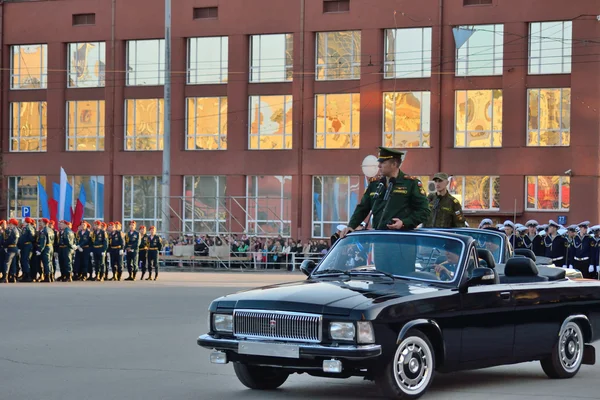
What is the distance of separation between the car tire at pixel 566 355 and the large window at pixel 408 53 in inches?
1633

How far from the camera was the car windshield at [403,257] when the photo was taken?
1084cm

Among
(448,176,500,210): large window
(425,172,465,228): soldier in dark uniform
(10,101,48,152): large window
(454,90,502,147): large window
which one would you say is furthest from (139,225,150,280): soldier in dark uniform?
(10,101,48,152): large window

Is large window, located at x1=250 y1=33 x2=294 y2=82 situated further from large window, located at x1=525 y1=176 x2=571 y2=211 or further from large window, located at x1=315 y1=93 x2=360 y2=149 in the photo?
large window, located at x1=525 y1=176 x2=571 y2=211

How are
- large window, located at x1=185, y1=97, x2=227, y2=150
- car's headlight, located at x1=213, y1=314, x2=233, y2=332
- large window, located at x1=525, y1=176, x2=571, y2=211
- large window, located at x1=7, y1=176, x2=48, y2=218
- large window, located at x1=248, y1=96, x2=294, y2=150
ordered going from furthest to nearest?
large window, located at x1=7, y1=176, x2=48, y2=218 < large window, located at x1=185, y1=97, x2=227, y2=150 < large window, located at x1=248, y1=96, x2=294, y2=150 < large window, located at x1=525, y1=176, x2=571, y2=211 < car's headlight, located at x1=213, y1=314, x2=233, y2=332

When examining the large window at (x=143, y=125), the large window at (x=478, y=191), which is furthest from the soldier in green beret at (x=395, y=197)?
the large window at (x=143, y=125)

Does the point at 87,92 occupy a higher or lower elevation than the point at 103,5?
lower

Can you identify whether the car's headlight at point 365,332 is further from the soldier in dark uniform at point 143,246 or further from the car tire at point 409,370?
the soldier in dark uniform at point 143,246

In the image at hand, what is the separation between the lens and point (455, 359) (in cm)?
1039

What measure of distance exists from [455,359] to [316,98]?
45400 millimetres

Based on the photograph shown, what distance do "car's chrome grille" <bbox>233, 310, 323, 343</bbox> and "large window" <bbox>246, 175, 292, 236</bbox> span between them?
1794 inches

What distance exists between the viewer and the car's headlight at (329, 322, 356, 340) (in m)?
9.56

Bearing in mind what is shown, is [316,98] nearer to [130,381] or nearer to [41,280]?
[41,280]

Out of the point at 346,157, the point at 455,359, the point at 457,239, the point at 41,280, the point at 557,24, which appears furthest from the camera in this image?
the point at 346,157

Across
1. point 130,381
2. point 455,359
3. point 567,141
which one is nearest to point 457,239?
point 455,359
